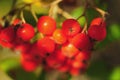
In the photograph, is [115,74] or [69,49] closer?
[69,49]

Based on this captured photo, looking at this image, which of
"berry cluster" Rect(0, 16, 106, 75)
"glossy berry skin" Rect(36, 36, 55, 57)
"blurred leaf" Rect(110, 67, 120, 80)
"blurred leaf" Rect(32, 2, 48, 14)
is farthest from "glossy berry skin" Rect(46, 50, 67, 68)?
"blurred leaf" Rect(110, 67, 120, 80)

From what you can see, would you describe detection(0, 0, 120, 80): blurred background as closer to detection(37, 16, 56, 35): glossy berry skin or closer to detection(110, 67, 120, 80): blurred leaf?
detection(110, 67, 120, 80): blurred leaf

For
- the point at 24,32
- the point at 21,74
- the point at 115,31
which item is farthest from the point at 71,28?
the point at 21,74

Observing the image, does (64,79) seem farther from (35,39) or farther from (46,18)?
(46,18)

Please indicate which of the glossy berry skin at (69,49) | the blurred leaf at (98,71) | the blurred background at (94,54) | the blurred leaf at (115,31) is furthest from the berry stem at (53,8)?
the blurred leaf at (98,71)

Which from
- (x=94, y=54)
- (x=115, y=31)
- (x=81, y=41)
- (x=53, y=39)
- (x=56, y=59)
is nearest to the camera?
(x=81, y=41)

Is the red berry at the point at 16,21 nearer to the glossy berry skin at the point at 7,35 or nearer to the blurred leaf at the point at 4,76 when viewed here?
the glossy berry skin at the point at 7,35

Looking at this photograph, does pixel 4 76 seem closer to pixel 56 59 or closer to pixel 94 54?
pixel 56 59
